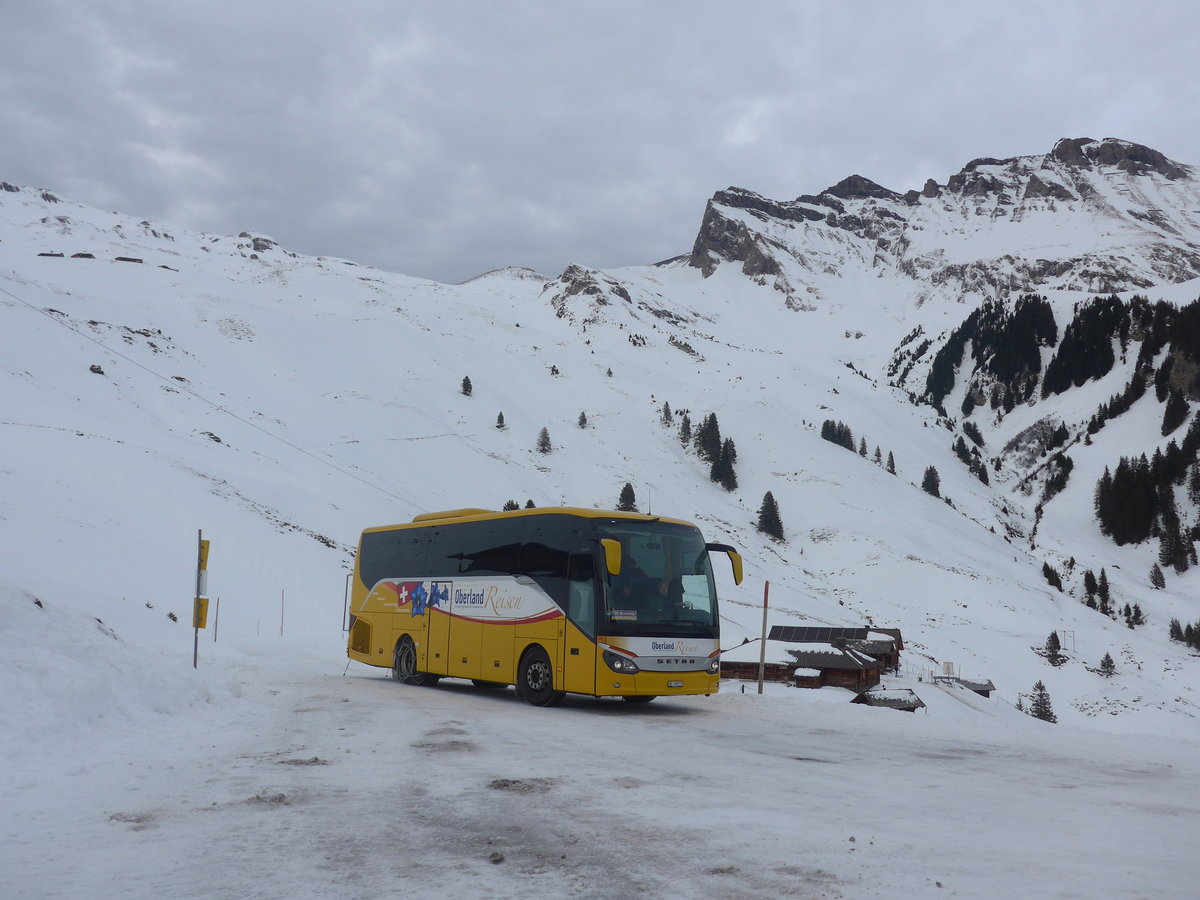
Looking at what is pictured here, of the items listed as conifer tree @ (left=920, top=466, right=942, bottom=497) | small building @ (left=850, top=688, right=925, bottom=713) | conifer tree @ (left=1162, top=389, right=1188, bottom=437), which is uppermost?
conifer tree @ (left=1162, top=389, right=1188, bottom=437)

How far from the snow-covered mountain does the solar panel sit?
3.86 metres

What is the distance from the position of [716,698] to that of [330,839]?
13795mm

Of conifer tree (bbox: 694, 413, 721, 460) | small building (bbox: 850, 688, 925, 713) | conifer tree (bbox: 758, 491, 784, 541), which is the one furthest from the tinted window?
conifer tree (bbox: 694, 413, 721, 460)

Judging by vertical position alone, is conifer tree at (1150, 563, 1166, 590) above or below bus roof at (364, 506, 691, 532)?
below

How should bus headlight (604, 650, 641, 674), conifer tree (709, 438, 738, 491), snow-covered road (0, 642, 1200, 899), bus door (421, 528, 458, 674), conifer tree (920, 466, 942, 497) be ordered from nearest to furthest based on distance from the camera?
snow-covered road (0, 642, 1200, 899), bus headlight (604, 650, 641, 674), bus door (421, 528, 458, 674), conifer tree (709, 438, 738, 491), conifer tree (920, 466, 942, 497)

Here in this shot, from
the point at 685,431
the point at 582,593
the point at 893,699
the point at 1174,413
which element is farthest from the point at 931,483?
the point at 582,593

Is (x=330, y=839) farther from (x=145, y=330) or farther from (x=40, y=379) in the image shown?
(x=145, y=330)

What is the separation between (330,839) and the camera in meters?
6.09

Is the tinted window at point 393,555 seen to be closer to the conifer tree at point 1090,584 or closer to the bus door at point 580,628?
the bus door at point 580,628

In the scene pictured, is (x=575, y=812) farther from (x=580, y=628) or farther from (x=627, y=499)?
(x=627, y=499)

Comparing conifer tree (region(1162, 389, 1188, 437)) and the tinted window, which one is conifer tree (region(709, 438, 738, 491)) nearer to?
conifer tree (region(1162, 389, 1188, 437))

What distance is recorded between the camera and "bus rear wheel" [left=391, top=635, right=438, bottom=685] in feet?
66.7

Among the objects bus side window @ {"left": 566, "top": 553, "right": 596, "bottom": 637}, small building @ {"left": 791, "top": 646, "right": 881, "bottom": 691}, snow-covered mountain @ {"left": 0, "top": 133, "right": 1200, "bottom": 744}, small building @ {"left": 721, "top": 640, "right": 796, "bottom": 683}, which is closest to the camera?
bus side window @ {"left": 566, "top": 553, "right": 596, "bottom": 637}

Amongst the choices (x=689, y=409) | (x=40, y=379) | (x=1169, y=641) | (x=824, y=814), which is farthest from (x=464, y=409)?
(x=824, y=814)
